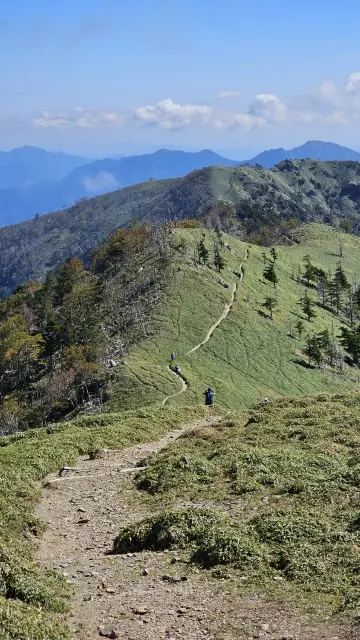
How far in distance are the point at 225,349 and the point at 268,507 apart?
74.3 metres

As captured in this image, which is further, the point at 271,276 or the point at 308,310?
the point at 271,276

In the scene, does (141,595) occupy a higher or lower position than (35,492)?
higher

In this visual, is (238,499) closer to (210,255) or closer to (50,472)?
(50,472)

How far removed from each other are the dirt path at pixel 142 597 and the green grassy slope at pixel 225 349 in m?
47.2

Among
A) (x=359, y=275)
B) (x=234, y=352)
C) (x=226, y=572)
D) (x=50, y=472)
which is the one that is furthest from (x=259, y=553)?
(x=359, y=275)

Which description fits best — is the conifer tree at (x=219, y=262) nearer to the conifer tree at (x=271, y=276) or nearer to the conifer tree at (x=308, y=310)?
the conifer tree at (x=271, y=276)

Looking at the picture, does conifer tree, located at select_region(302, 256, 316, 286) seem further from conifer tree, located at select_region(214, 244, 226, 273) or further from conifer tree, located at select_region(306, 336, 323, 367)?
conifer tree, located at select_region(306, 336, 323, 367)

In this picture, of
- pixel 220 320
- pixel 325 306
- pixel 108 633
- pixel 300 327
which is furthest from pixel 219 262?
pixel 108 633

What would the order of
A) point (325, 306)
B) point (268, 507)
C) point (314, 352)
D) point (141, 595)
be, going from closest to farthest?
point (141, 595)
point (268, 507)
point (314, 352)
point (325, 306)

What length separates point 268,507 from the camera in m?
19.8

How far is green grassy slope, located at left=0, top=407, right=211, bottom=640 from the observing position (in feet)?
40.5

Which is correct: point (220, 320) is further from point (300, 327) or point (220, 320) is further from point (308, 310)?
point (308, 310)

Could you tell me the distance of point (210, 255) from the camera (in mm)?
138875

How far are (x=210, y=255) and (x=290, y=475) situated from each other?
388 ft
